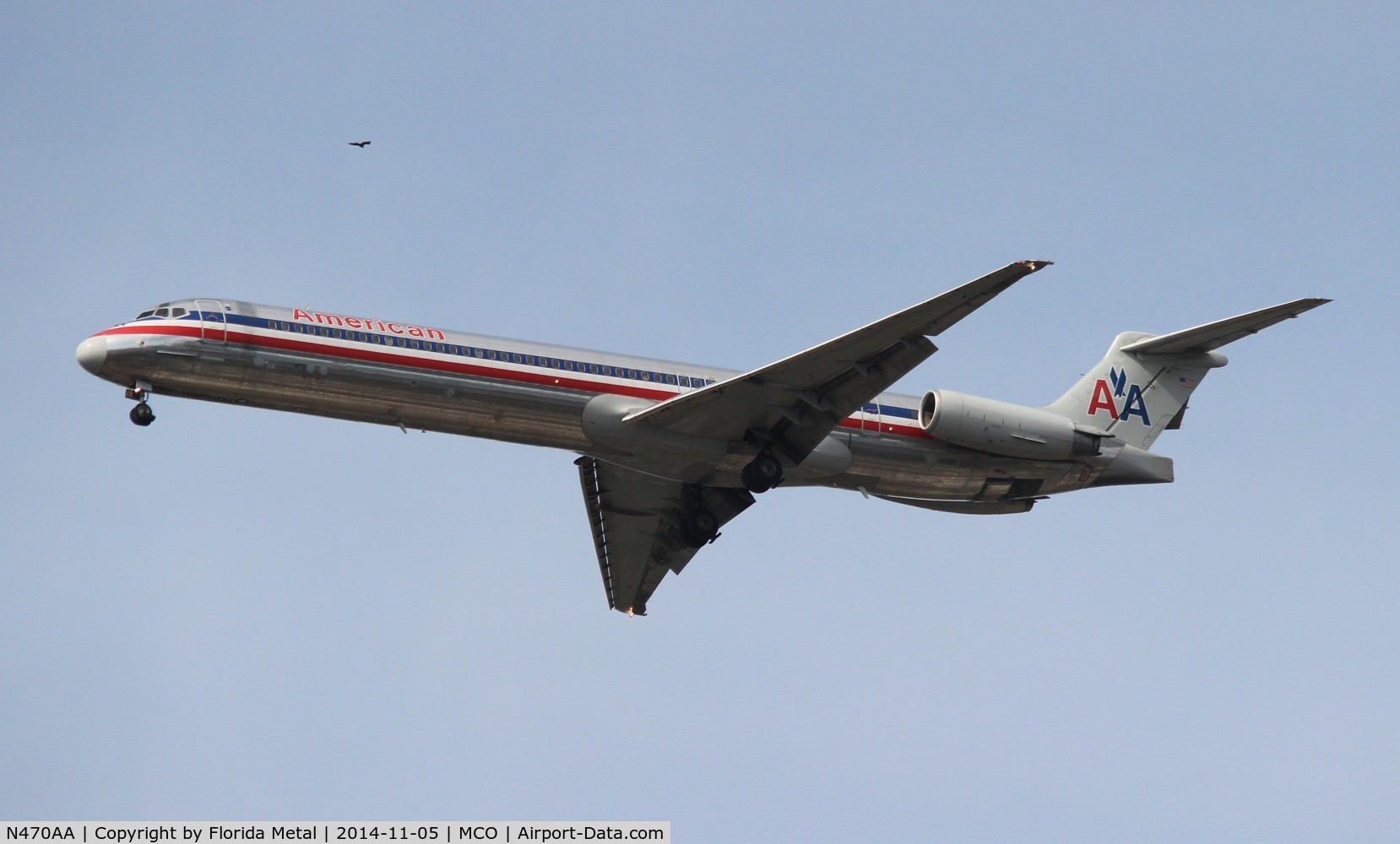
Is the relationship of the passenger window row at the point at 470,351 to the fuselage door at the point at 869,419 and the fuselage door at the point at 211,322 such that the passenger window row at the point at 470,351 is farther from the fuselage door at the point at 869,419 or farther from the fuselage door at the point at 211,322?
the fuselage door at the point at 869,419

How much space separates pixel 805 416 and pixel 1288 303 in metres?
8.98

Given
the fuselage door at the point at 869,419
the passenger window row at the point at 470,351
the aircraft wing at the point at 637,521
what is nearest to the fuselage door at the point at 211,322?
the passenger window row at the point at 470,351

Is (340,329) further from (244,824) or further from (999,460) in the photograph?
(999,460)

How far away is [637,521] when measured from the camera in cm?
3488

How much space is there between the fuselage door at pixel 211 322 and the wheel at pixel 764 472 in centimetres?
952

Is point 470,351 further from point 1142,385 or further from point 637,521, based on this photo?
point 1142,385

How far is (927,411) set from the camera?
30.7 metres

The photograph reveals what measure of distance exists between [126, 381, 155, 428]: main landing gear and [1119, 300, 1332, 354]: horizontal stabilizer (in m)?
19.4

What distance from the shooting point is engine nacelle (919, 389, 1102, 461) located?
100 ft

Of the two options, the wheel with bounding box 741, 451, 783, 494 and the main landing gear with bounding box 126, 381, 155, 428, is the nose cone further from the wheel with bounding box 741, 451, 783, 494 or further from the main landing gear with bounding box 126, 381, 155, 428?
the wheel with bounding box 741, 451, 783, 494

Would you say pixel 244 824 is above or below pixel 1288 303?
below

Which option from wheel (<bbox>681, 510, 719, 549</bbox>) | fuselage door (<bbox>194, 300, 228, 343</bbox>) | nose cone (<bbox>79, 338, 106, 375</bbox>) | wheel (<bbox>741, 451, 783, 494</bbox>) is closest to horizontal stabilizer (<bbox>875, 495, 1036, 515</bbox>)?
wheel (<bbox>741, 451, 783, 494</bbox>)

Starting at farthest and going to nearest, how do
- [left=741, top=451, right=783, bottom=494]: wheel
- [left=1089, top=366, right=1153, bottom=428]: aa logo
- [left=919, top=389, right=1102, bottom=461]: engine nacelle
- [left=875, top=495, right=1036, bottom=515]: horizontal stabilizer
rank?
1. [left=1089, top=366, right=1153, bottom=428]: aa logo
2. [left=875, top=495, right=1036, bottom=515]: horizontal stabilizer
3. [left=919, top=389, right=1102, bottom=461]: engine nacelle
4. [left=741, top=451, right=783, bottom=494]: wheel

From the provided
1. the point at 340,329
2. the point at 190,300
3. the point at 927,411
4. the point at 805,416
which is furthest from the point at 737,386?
the point at 190,300
